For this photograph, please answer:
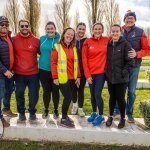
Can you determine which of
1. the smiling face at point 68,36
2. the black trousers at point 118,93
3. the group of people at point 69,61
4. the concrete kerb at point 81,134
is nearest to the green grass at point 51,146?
the concrete kerb at point 81,134

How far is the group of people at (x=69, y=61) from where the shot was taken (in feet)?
17.1

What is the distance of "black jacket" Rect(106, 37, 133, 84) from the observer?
5.15 meters

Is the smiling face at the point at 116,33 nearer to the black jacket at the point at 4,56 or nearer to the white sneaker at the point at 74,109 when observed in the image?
the black jacket at the point at 4,56

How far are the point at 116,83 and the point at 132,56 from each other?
0.55m

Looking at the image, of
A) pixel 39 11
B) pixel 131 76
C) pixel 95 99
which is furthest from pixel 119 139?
pixel 39 11

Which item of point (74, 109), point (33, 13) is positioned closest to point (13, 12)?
point (33, 13)

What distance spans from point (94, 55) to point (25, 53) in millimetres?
1263

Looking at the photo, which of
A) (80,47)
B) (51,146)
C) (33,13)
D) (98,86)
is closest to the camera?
(51,146)

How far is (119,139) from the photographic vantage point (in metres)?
5.24

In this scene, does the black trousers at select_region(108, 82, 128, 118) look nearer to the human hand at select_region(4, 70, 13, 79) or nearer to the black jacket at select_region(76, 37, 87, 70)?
the black jacket at select_region(76, 37, 87, 70)

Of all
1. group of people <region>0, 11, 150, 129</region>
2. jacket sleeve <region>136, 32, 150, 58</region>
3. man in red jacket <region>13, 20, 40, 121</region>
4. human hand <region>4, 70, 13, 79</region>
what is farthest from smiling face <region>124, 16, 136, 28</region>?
human hand <region>4, 70, 13, 79</region>

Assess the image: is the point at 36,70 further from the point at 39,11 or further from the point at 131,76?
the point at 39,11

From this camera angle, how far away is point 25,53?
5.40m

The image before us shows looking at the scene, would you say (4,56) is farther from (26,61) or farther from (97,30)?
(97,30)
